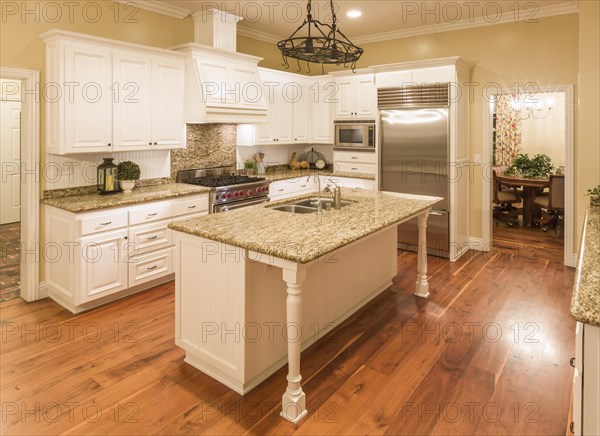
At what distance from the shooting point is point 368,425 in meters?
2.25

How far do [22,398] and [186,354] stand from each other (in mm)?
923

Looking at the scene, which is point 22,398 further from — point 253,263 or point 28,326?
point 253,263

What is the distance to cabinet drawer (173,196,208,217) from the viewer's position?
13.9 feet

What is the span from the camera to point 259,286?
2.46 metres

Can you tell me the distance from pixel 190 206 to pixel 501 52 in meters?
4.02

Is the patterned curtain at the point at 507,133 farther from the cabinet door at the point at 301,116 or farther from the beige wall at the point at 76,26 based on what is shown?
the beige wall at the point at 76,26

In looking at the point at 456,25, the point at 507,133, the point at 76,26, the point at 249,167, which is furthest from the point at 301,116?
the point at 507,133

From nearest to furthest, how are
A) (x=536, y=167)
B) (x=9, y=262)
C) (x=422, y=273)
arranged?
(x=422, y=273) → (x=9, y=262) → (x=536, y=167)

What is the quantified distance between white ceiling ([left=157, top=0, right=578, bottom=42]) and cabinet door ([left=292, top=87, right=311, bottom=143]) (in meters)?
0.88

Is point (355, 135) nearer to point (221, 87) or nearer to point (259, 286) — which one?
point (221, 87)

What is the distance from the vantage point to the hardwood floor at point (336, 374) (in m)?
2.27

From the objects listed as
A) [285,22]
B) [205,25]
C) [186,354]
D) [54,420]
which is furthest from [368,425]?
[285,22]

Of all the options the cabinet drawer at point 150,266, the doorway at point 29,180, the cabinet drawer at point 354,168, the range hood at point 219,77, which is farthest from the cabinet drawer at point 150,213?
the cabinet drawer at point 354,168

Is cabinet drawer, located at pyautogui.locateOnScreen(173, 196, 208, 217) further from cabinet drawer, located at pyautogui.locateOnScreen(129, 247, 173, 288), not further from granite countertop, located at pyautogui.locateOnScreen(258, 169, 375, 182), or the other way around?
granite countertop, located at pyautogui.locateOnScreen(258, 169, 375, 182)
